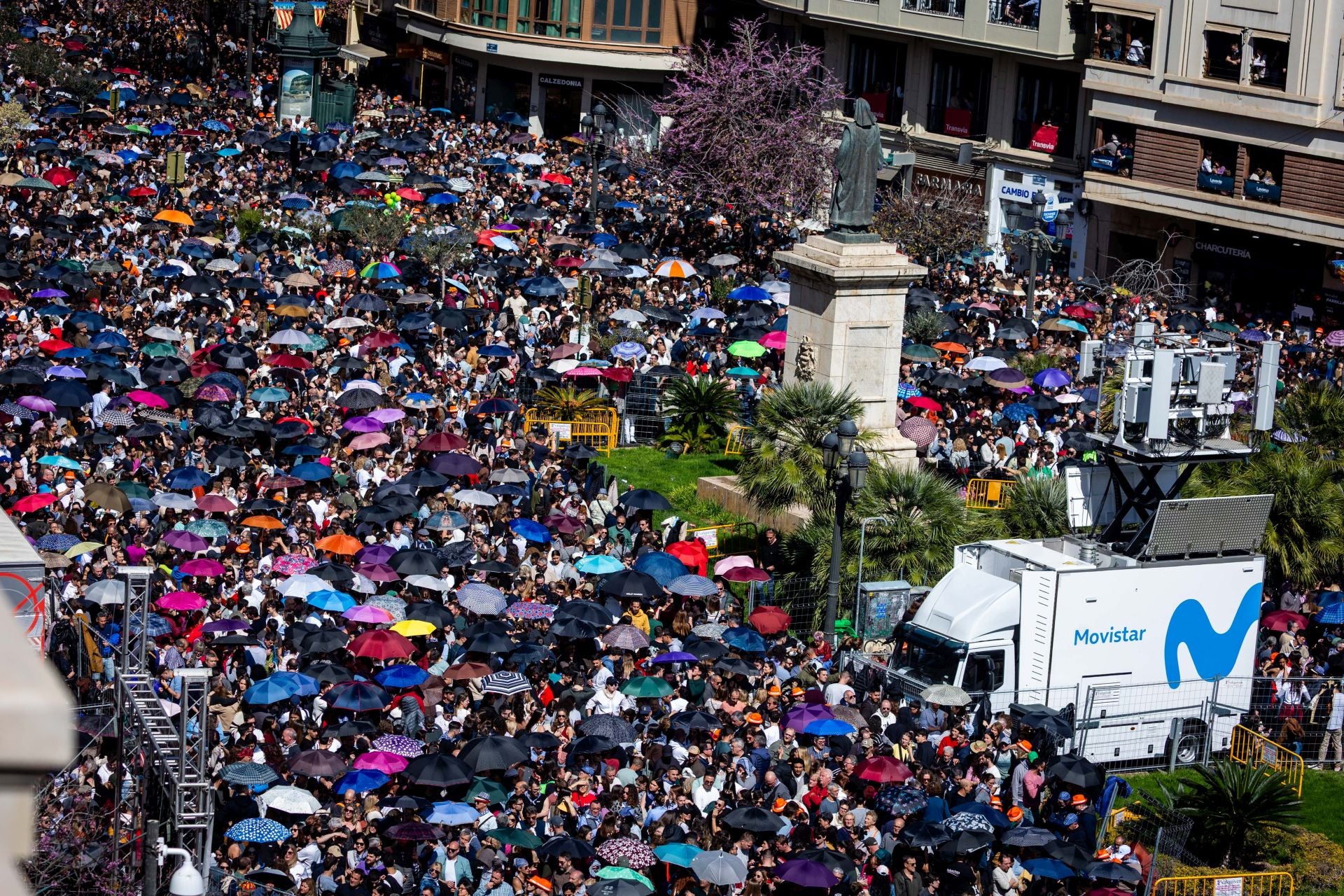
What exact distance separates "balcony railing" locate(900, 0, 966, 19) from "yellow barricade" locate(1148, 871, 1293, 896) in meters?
38.6

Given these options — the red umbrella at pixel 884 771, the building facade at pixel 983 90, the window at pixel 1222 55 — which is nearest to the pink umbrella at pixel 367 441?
the red umbrella at pixel 884 771

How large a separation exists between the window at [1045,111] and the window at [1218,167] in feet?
17.0

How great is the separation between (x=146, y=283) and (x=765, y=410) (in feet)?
47.3

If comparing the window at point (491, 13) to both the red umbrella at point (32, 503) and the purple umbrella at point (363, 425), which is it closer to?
the purple umbrella at point (363, 425)

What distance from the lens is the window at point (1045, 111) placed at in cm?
5328

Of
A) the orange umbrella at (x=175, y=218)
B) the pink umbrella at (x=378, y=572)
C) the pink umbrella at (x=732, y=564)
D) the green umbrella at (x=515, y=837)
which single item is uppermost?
the orange umbrella at (x=175, y=218)

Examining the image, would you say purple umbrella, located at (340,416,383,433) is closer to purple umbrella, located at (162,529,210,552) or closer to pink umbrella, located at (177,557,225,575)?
purple umbrella, located at (162,529,210,552)

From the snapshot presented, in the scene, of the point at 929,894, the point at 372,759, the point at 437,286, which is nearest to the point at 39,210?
the point at 437,286

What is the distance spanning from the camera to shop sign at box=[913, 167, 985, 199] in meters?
53.7

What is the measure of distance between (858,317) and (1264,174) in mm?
21961

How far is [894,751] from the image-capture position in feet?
64.2

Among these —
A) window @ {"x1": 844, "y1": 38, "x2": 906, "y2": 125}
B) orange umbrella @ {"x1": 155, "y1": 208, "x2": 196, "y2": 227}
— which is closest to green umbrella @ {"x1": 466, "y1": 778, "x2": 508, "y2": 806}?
orange umbrella @ {"x1": 155, "y1": 208, "x2": 196, "y2": 227}

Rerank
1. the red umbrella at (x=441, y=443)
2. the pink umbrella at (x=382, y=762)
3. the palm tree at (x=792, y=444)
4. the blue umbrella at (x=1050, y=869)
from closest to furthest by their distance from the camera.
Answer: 1. the blue umbrella at (x=1050, y=869)
2. the pink umbrella at (x=382, y=762)
3. the palm tree at (x=792, y=444)
4. the red umbrella at (x=441, y=443)

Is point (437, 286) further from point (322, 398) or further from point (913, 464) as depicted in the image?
point (913, 464)
